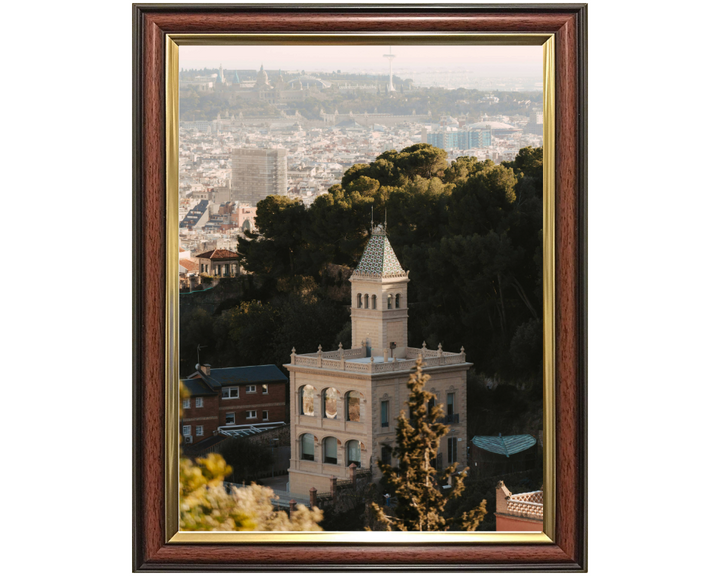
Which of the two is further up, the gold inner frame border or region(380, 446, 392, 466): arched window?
the gold inner frame border

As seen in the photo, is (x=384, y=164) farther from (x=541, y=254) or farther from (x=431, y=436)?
(x=431, y=436)

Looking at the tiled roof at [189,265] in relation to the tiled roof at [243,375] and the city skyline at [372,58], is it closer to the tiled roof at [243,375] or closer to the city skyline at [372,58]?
the tiled roof at [243,375]

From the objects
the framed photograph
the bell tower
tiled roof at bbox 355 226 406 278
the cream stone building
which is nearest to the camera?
the framed photograph

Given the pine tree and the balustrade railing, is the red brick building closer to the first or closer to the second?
the balustrade railing

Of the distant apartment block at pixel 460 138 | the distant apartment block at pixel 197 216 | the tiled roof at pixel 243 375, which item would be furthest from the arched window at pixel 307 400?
the distant apartment block at pixel 460 138

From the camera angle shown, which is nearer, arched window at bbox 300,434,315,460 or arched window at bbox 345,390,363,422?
arched window at bbox 300,434,315,460

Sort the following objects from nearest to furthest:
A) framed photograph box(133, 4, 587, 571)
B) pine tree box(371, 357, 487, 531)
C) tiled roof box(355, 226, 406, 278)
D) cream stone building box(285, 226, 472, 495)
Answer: framed photograph box(133, 4, 587, 571) → pine tree box(371, 357, 487, 531) → cream stone building box(285, 226, 472, 495) → tiled roof box(355, 226, 406, 278)

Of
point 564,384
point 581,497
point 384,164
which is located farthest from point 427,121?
point 581,497

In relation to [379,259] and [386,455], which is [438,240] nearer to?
[379,259]

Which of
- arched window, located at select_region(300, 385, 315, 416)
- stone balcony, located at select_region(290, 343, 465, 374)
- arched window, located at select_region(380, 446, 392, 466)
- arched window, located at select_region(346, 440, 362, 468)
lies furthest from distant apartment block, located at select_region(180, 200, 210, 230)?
arched window, located at select_region(380, 446, 392, 466)
